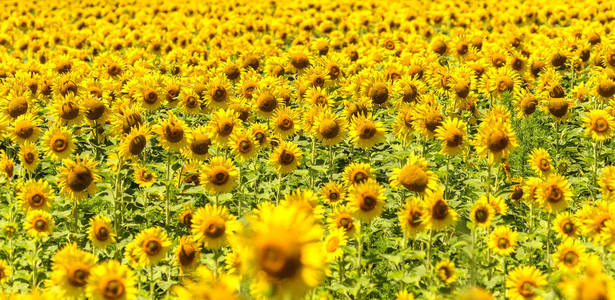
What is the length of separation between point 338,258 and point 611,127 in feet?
11.1

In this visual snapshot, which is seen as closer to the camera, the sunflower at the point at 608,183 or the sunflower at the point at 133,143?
the sunflower at the point at 608,183

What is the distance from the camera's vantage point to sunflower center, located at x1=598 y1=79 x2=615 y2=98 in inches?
286

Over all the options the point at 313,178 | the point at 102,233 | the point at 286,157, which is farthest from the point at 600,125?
the point at 102,233

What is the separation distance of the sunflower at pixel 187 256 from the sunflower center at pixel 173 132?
1.48 metres

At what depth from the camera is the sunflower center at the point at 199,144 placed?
18.9 ft

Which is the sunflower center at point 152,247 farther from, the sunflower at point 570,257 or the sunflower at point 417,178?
the sunflower at point 570,257

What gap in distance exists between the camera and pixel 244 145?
594 cm

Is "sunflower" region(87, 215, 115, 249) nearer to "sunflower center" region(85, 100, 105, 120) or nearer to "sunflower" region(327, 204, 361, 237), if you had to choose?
"sunflower" region(327, 204, 361, 237)

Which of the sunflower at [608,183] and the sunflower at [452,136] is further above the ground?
the sunflower at [452,136]

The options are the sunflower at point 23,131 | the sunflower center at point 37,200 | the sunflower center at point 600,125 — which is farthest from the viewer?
the sunflower at point 23,131

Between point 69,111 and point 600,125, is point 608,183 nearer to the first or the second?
point 600,125

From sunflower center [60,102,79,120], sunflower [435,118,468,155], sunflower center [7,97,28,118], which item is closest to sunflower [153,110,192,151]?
sunflower center [60,102,79,120]

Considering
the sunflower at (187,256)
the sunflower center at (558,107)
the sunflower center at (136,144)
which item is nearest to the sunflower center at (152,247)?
the sunflower at (187,256)

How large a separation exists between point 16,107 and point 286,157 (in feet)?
11.5
